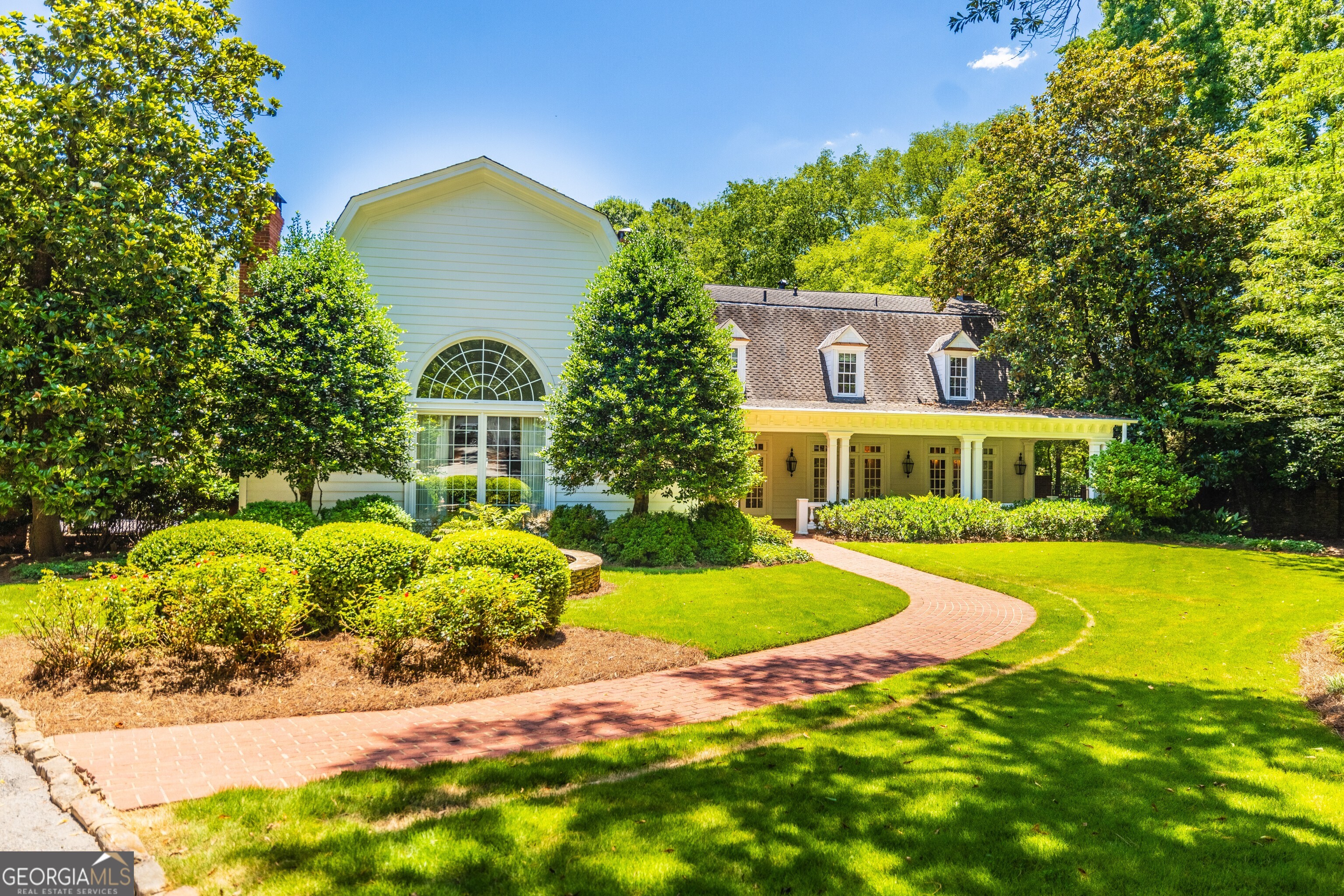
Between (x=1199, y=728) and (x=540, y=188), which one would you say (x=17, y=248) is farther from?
(x=1199, y=728)

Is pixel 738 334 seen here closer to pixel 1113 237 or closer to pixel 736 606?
pixel 1113 237

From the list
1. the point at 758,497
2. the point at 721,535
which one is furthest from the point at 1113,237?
the point at 721,535

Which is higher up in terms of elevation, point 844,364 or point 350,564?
point 844,364

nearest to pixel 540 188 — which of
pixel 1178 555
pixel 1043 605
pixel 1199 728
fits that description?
pixel 1043 605

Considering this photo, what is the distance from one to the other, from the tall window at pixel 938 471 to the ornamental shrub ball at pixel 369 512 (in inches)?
660

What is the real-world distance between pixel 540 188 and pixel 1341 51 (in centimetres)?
1637

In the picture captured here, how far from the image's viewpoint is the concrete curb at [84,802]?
300 cm

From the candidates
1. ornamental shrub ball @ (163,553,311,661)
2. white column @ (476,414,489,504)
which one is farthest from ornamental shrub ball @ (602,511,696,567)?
ornamental shrub ball @ (163,553,311,661)

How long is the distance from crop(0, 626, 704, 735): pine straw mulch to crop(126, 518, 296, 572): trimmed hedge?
116 centimetres

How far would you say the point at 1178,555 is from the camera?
1561 cm

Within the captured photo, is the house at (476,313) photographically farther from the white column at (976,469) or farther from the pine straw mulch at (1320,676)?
the pine straw mulch at (1320,676)

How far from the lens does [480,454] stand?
49.7 ft

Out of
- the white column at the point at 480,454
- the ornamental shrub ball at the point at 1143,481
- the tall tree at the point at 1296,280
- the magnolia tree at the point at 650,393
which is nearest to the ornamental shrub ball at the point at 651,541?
the magnolia tree at the point at 650,393

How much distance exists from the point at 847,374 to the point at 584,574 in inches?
521
